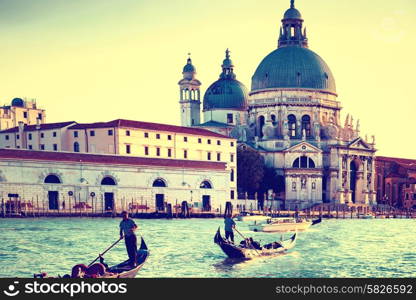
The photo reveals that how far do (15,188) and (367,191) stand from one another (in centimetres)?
4648

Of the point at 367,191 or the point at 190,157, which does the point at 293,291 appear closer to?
the point at 190,157

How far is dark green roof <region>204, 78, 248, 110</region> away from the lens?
9906 cm

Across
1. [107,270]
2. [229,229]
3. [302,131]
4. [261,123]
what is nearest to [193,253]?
[229,229]

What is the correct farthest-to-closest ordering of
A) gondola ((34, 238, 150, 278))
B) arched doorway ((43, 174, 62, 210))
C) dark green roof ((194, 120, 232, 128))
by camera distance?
dark green roof ((194, 120, 232, 128)) < arched doorway ((43, 174, 62, 210)) < gondola ((34, 238, 150, 278))

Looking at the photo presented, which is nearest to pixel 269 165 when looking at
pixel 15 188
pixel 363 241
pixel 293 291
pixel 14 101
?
pixel 14 101

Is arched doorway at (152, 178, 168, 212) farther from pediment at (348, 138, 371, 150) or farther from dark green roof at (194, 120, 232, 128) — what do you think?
dark green roof at (194, 120, 232, 128)

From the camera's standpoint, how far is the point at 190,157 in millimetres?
70250

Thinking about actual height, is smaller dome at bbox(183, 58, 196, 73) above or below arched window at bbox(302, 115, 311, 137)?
above

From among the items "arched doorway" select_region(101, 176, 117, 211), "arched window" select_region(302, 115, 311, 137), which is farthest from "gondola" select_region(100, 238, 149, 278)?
"arched window" select_region(302, 115, 311, 137)

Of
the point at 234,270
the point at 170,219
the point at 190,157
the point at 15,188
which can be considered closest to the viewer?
the point at 234,270

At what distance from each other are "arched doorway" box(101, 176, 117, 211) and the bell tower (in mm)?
42300

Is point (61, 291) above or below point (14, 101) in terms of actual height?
below

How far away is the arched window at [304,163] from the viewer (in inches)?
3351

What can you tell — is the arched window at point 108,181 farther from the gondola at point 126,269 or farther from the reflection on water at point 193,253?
the gondola at point 126,269
